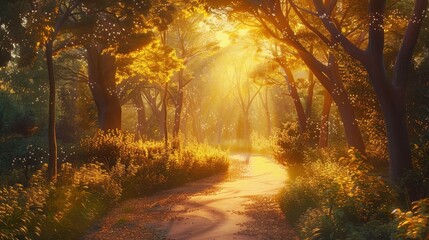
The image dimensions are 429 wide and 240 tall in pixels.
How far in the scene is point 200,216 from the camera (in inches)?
483

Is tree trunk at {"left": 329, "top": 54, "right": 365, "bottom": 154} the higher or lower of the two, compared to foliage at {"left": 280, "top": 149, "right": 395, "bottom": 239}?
higher

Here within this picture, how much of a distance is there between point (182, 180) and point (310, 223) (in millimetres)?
11081

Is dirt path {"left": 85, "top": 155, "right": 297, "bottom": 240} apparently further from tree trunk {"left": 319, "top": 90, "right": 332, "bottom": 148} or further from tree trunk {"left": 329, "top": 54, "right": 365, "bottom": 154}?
tree trunk {"left": 319, "top": 90, "right": 332, "bottom": 148}

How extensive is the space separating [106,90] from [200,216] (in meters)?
12.8

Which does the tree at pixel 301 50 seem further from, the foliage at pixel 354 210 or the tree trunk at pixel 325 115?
the tree trunk at pixel 325 115

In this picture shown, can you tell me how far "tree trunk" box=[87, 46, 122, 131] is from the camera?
Result: 76.8 ft

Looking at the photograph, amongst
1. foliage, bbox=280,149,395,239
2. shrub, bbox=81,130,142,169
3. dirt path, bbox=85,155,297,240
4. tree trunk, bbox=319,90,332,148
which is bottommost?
dirt path, bbox=85,155,297,240

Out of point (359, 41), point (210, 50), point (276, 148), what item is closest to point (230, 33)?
point (359, 41)

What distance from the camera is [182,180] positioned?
19.3m

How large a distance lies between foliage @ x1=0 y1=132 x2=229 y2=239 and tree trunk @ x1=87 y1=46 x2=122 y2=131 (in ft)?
8.92

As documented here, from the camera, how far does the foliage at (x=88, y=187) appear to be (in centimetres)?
862

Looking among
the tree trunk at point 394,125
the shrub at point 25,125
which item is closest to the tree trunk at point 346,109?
the tree trunk at point 394,125

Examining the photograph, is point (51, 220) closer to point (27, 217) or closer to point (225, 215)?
point (27, 217)

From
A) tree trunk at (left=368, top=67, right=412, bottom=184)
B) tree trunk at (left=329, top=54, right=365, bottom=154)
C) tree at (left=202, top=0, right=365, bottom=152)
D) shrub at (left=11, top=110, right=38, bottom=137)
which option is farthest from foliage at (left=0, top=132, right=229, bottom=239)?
shrub at (left=11, top=110, right=38, bottom=137)
